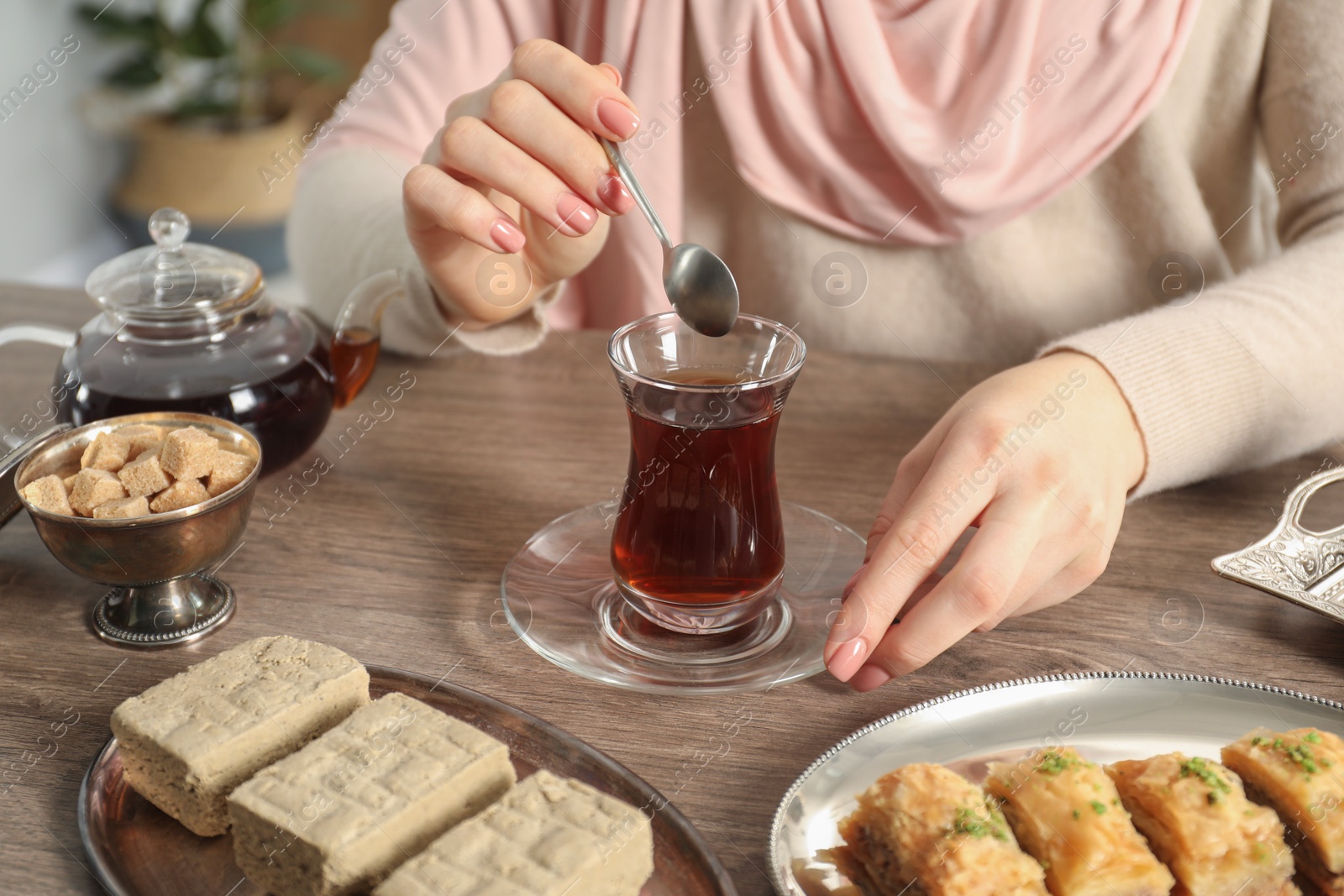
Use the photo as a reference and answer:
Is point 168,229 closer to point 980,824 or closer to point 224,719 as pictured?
point 224,719

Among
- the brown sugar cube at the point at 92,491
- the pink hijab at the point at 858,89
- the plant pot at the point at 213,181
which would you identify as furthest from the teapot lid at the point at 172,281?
the plant pot at the point at 213,181

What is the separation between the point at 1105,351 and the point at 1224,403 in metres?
0.13

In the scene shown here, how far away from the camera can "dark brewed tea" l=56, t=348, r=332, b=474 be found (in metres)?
0.95

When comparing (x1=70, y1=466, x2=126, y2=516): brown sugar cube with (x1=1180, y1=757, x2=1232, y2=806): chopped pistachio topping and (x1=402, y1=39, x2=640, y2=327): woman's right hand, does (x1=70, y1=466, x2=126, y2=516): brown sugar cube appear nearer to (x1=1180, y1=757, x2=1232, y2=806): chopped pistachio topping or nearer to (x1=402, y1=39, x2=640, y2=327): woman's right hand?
(x1=402, y1=39, x2=640, y2=327): woman's right hand

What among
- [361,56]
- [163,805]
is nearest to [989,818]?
[163,805]

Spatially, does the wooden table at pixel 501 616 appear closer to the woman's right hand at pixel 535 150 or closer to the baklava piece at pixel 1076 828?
the baklava piece at pixel 1076 828

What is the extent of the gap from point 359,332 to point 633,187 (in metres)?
0.38

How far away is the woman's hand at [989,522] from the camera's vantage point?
→ 742 millimetres

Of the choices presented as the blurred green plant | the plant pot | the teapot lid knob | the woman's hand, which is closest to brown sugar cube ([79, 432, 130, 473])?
the teapot lid knob

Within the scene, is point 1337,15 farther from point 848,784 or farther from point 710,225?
point 848,784

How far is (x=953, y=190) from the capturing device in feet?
4.42

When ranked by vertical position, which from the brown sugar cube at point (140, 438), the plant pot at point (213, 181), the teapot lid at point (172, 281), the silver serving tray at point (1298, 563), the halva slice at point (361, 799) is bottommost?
the plant pot at point (213, 181)

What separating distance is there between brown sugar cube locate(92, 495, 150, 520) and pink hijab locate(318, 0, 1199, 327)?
2.48ft

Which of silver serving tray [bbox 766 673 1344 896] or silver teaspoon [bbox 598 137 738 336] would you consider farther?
silver teaspoon [bbox 598 137 738 336]
